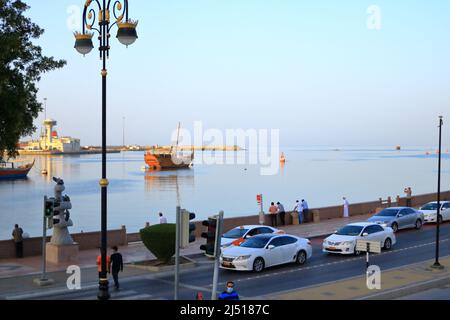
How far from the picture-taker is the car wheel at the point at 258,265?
2169 cm

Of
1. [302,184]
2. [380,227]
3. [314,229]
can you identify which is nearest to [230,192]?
[302,184]

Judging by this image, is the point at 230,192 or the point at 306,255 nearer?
the point at 306,255

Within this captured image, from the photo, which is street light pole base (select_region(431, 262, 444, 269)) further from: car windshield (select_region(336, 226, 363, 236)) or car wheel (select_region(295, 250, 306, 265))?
car wheel (select_region(295, 250, 306, 265))

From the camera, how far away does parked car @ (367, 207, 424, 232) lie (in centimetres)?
3195

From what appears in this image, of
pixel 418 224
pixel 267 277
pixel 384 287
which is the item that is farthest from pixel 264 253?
pixel 418 224

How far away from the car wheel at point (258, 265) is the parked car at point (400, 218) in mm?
11759

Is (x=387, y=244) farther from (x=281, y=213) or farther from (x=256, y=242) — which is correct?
(x=281, y=213)

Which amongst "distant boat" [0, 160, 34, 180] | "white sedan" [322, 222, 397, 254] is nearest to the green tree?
"white sedan" [322, 222, 397, 254]

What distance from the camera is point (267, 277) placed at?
20875 millimetres
